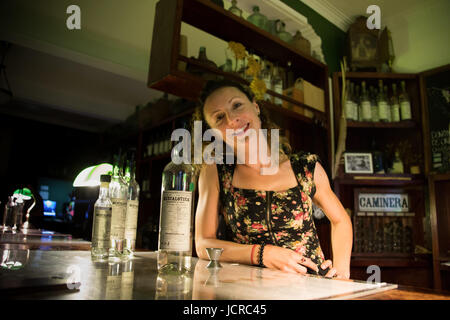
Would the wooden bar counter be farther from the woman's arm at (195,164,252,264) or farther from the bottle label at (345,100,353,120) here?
the bottle label at (345,100,353,120)

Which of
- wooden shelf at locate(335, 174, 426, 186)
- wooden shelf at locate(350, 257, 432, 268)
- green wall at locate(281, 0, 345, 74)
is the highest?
green wall at locate(281, 0, 345, 74)

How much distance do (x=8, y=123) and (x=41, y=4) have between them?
3666mm

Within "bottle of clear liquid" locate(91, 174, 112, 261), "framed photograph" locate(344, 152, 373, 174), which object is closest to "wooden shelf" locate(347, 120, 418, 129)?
"framed photograph" locate(344, 152, 373, 174)

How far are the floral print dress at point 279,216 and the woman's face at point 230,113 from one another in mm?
239

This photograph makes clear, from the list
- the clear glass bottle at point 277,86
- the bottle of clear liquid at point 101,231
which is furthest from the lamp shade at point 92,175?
the clear glass bottle at point 277,86

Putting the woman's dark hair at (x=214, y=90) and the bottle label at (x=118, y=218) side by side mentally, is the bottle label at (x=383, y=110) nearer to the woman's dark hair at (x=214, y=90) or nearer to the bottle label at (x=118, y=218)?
the woman's dark hair at (x=214, y=90)

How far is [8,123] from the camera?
5703mm

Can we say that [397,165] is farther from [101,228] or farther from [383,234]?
[101,228]

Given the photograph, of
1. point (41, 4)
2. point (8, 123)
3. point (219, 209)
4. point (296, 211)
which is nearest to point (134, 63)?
point (41, 4)

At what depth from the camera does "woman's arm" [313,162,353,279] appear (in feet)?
4.22

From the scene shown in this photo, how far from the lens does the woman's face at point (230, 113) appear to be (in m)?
1.31

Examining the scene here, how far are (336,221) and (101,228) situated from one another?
0.93 metres

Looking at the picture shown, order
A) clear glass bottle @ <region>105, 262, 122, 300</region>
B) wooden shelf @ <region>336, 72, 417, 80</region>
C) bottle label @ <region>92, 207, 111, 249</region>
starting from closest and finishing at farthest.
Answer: clear glass bottle @ <region>105, 262, 122, 300</region>, bottle label @ <region>92, 207, 111, 249</region>, wooden shelf @ <region>336, 72, 417, 80</region>

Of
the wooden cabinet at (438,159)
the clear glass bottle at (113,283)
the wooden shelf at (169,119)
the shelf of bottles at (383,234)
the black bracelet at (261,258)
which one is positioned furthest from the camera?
the wooden shelf at (169,119)
